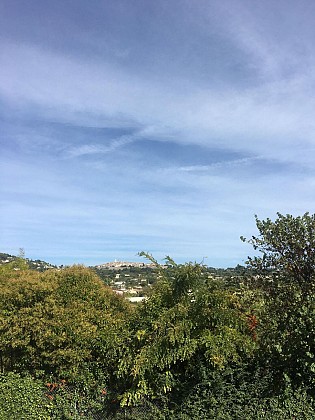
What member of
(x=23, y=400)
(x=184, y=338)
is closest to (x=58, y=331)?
(x=23, y=400)

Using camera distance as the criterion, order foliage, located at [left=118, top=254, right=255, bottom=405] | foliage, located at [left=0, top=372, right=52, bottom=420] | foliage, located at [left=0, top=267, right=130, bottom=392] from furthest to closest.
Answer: foliage, located at [left=0, top=267, right=130, bottom=392] → foliage, located at [left=0, top=372, right=52, bottom=420] → foliage, located at [left=118, top=254, right=255, bottom=405]

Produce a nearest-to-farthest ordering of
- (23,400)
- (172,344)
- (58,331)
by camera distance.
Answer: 1. (172,344)
2. (23,400)
3. (58,331)

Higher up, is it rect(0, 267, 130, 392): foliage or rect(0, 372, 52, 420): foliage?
rect(0, 267, 130, 392): foliage

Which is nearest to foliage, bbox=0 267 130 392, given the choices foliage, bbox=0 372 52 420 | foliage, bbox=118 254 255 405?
foliage, bbox=0 372 52 420

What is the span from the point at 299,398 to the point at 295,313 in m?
1.38

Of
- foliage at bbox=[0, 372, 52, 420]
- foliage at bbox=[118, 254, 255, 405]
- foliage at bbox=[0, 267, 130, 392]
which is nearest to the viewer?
foliage at bbox=[118, 254, 255, 405]

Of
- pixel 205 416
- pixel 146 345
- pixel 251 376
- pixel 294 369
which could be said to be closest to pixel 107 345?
pixel 146 345

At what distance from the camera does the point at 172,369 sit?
755cm

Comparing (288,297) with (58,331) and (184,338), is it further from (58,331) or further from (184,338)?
(58,331)

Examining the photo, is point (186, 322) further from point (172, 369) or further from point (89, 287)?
point (89, 287)

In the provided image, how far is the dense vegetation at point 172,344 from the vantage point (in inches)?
281

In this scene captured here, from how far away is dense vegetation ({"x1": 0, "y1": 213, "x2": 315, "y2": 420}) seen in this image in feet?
23.4

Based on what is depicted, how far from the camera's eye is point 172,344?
23.6ft

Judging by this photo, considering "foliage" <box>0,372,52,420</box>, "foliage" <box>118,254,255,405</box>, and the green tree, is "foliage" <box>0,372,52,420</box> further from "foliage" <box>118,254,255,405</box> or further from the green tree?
the green tree
